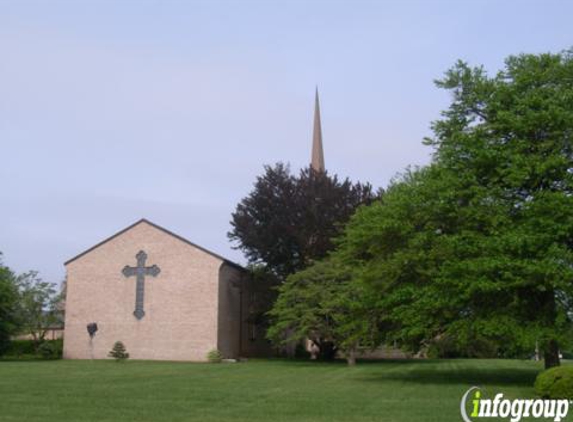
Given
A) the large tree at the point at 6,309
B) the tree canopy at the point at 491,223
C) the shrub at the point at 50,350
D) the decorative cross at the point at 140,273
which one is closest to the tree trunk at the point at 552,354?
the tree canopy at the point at 491,223

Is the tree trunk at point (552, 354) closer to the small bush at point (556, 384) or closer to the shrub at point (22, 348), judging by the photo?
the small bush at point (556, 384)

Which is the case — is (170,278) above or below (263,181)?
below

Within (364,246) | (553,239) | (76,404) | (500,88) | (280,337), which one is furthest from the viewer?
(280,337)

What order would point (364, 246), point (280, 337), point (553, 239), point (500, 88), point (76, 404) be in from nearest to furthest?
1. point (76, 404)
2. point (553, 239)
3. point (500, 88)
4. point (364, 246)
5. point (280, 337)

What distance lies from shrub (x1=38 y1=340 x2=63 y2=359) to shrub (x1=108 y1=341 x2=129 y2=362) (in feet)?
20.3

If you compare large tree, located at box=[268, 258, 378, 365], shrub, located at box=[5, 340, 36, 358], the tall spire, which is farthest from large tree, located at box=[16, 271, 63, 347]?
the tall spire

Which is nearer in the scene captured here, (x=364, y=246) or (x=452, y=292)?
(x=452, y=292)

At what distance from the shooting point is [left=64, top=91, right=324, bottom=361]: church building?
47906mm

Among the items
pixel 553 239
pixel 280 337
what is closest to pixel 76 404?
pixel 553 239

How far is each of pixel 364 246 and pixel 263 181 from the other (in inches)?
831

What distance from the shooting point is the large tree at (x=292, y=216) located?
4856 cm

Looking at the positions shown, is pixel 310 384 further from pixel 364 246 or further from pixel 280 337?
pixel 280 337

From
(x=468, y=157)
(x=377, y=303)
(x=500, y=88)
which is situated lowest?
(x=377, y=303)

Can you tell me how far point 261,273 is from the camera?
51000mm
